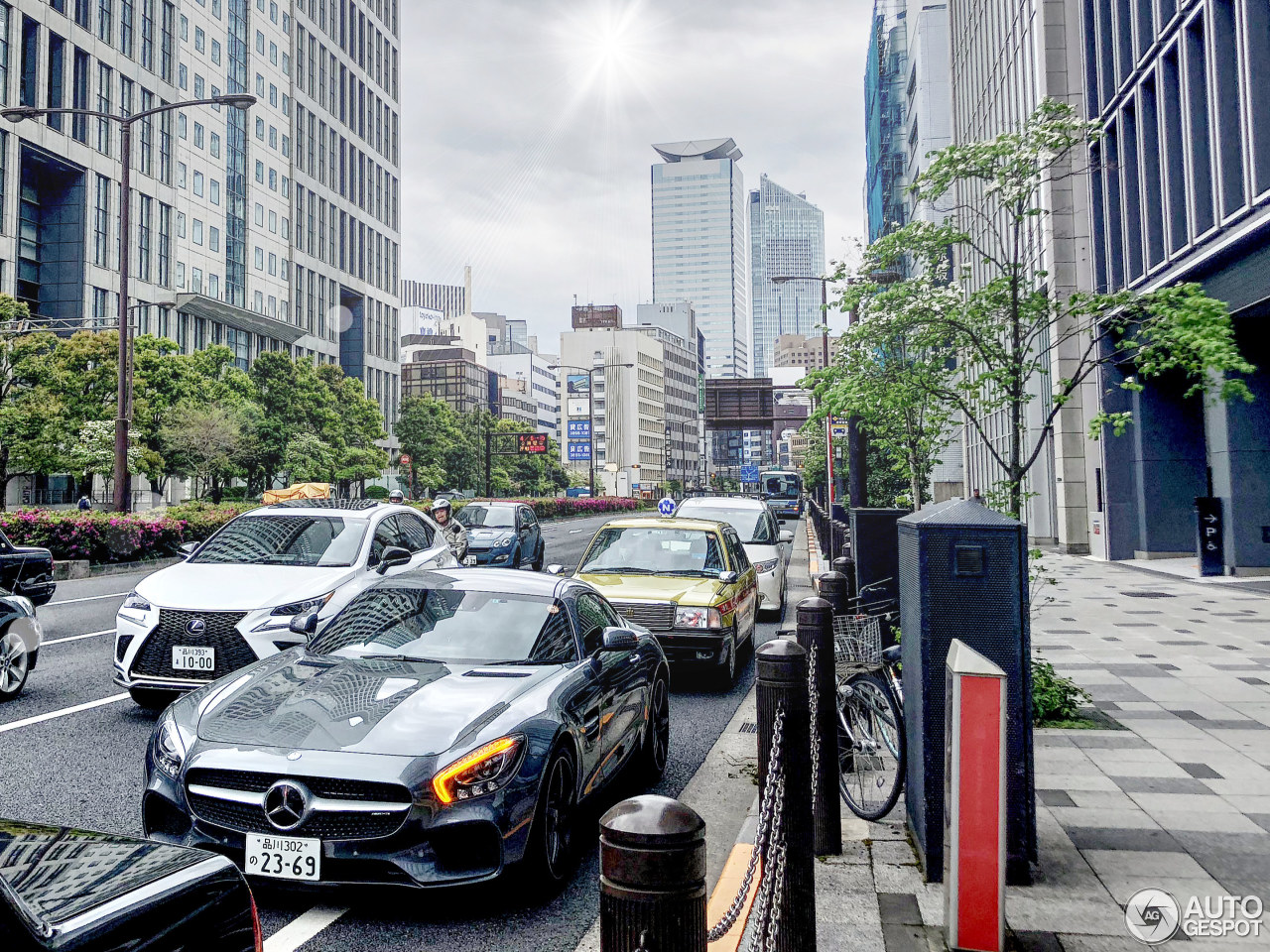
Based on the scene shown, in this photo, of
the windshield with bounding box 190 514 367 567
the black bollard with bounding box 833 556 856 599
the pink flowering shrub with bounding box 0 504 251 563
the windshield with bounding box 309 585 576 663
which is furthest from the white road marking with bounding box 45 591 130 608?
the black bollard with bounding box 833 556 856 599

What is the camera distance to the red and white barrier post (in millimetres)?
3273

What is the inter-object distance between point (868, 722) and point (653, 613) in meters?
3.79

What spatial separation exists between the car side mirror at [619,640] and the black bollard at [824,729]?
36.0 inches

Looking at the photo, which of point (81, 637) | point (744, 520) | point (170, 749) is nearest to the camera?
point (170, 749)

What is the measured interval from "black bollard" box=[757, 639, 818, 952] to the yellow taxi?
4.47 meters

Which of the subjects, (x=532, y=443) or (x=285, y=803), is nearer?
(x=285, y=803)

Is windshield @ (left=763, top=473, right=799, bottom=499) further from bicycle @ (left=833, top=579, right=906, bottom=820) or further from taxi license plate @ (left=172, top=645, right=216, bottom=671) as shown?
bicycle @ (left=833, top=579, right=906, bottom=820)

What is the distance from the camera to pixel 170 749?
415 centimetres

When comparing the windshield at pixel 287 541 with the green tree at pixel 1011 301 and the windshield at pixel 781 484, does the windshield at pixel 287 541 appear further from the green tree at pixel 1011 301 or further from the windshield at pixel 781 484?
the windshield at pixel 781 484

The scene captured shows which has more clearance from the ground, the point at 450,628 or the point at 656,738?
the point at 450,628

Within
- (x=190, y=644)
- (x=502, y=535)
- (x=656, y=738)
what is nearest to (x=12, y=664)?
(x=190, y=644)

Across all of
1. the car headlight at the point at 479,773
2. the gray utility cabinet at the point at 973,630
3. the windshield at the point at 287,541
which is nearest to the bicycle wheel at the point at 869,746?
the gray utility cabinet at the point at 973,630

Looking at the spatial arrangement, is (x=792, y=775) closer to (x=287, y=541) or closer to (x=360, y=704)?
(x=360, y=704)

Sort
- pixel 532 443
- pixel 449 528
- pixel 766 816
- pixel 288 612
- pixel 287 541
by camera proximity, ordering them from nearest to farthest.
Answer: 1. pixel 766 816
2. pixel 288 612
3. pixel 287 541
4. pixel 449 528
5. pixel 532 443
